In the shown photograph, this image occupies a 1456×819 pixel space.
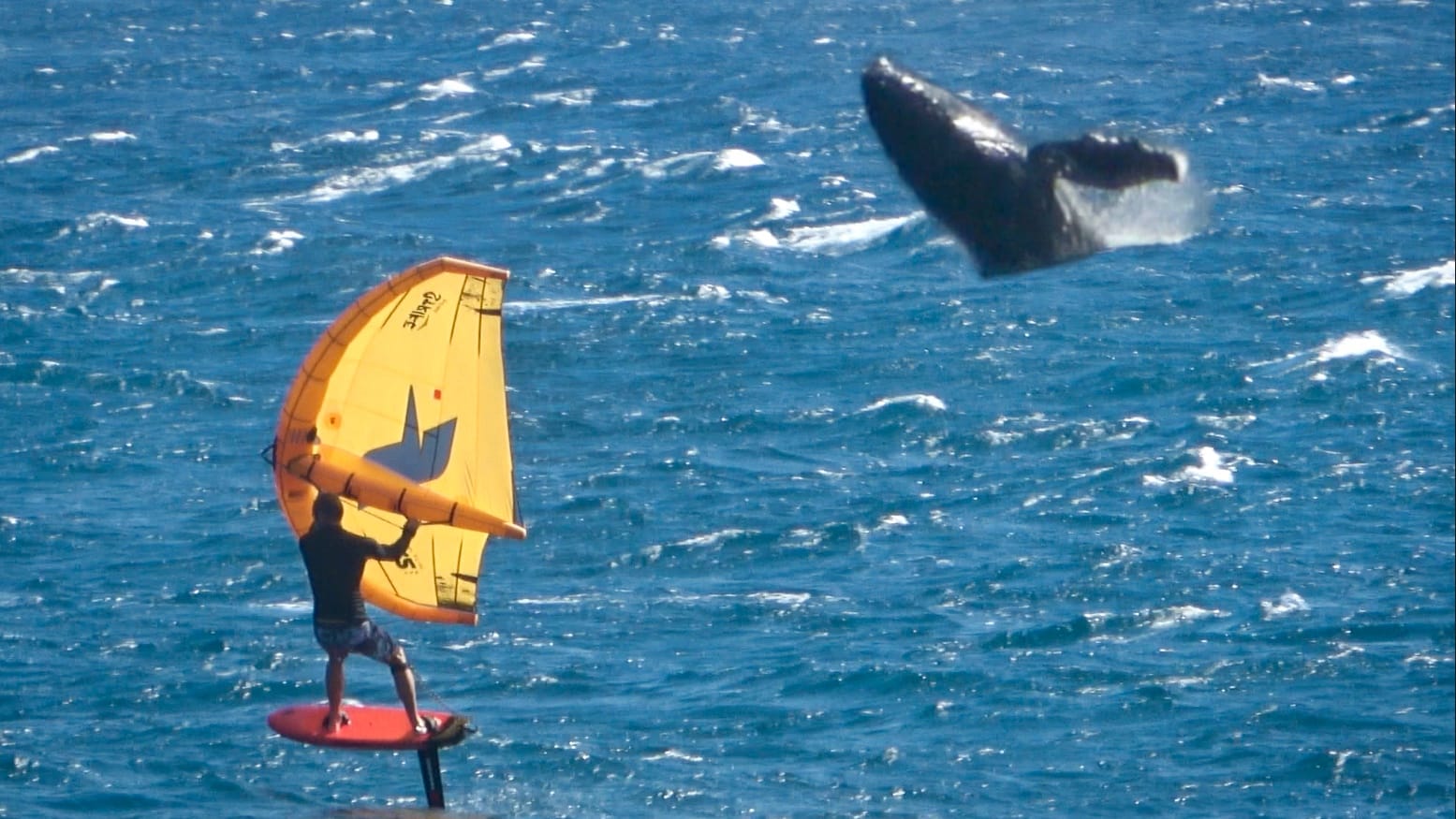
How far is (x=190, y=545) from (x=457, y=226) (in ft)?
77.7

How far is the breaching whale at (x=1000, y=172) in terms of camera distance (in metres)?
6.89

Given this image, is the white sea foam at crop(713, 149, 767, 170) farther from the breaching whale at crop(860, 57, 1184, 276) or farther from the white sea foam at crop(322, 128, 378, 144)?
the breaching whale at crop(860, 57, 1184, 276)

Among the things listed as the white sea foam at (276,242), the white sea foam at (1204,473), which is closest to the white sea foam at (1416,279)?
the white sea foam at (1204,473)

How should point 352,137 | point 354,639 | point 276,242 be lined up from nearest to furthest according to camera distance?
point 354,639 < point 276,242 < point 352,137

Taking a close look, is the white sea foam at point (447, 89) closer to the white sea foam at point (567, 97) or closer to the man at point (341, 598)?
the white sea foam at point (567, 97)

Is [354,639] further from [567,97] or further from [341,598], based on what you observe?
[567,97]

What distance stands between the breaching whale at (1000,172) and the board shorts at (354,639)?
30.4ft

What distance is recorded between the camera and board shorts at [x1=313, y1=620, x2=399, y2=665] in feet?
50.5


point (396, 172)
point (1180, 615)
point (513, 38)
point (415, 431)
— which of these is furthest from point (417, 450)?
point (513, 38)

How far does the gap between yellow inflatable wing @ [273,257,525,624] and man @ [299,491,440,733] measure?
184 mm

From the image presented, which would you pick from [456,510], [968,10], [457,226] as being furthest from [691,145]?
[456,510]

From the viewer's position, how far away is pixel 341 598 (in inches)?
597

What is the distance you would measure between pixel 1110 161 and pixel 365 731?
33.3 ft

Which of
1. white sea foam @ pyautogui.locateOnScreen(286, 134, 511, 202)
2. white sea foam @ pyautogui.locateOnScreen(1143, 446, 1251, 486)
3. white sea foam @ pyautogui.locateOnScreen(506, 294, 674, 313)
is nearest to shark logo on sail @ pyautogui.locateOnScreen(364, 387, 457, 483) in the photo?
white sea foam @ pyautogui.locateOnScreen(1143, 446, 1251, 486)
